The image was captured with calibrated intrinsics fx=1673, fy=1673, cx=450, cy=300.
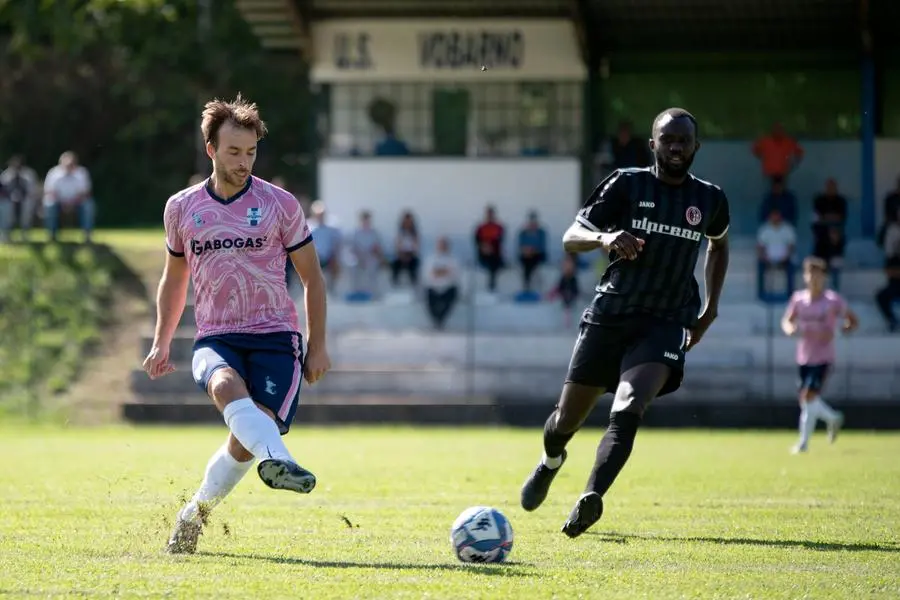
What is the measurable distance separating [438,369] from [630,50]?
8000 mm

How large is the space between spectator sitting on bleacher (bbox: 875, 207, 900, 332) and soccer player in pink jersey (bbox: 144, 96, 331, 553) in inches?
654

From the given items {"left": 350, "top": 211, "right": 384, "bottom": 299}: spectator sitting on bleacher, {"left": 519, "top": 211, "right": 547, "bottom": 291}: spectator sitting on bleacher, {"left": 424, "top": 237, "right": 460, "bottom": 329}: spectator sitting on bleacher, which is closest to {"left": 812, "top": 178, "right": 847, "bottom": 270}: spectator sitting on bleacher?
{"left": 519, "top": 211, "right": 547, "bottom": 291}: spectator sitting on bleacher

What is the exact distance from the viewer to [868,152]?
87.2 ft

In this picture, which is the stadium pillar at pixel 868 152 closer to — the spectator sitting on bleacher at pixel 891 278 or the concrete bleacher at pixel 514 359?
the spectator sitting on bleacher at pixel 891 278

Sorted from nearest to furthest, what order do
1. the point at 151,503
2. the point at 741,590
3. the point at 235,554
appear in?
1. the point at 741,590
2. the point at 235,554
3. the point at 151,503

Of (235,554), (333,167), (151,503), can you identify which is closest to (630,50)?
(333,167)

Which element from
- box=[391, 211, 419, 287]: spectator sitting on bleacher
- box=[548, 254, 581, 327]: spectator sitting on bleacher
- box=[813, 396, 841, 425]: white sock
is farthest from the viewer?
box=[391, 211, 419, 287]: spectator sitting on bleacher

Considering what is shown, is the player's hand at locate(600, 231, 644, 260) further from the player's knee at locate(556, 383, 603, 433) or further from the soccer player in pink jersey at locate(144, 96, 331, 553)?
the soccer player in pink jersey at locate(144, 96, 331, 553)

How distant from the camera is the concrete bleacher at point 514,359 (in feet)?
71.5

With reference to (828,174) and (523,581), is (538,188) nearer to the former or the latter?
(828,174)

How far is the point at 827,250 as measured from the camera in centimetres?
2450

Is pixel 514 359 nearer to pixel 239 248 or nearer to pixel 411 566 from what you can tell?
pixel 239 248

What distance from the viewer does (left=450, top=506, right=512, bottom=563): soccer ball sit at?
7281mm

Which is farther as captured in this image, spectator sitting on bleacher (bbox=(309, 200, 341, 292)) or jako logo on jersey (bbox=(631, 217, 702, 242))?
spectator sitting on bleacher (bbox=(309, 200, 341, 292))
